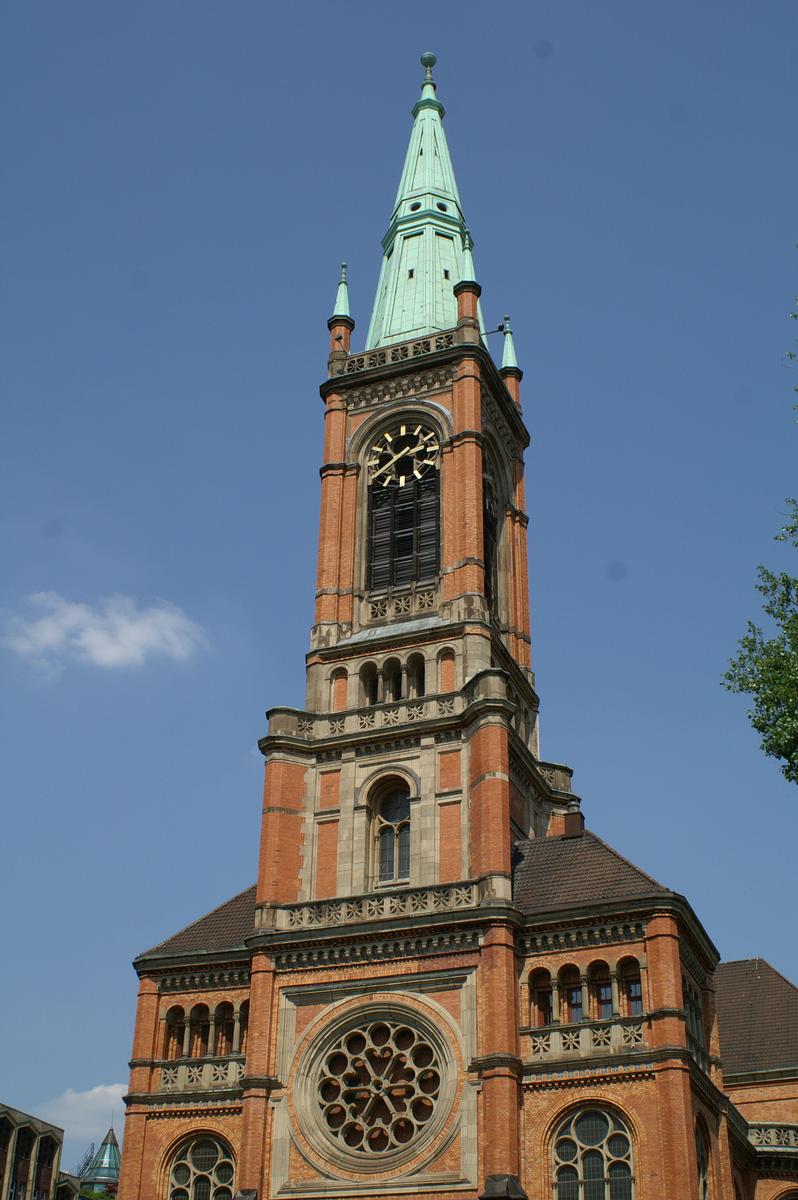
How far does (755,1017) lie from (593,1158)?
1895 cm

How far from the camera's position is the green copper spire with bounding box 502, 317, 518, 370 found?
61.3m

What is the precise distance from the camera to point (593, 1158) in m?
37.4

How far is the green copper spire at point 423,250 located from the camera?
193ft

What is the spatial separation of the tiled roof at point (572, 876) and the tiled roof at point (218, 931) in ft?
30.1

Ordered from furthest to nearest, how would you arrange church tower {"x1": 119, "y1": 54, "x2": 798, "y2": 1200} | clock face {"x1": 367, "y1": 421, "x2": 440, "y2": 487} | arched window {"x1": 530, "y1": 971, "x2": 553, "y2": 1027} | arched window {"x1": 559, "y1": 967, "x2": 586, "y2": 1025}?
clock face {"x1": 367, "y1": 421, "x2": 440, "y2": 487}, arched window {"x1": 530, "y1": 971, "x2": 553, "y2": 1027}, arched window {"x1": 559, "y1": 967, "x2": 586, "y2": 1025}, church tower {"x1": 119, "y1": 54, "x2": 798, "y2": 1200}

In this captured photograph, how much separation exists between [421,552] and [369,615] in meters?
3.04

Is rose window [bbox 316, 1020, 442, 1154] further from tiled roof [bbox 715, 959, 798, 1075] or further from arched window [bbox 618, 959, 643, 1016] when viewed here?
tiled roof [bbox 715, 959, 798, 1075]

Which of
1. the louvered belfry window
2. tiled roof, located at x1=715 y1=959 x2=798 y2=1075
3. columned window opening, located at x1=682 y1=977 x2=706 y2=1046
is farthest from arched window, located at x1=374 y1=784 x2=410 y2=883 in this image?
tiled roof, located at x1=715 y1=959 x2=798 y2=1075

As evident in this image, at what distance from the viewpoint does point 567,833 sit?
49000mm

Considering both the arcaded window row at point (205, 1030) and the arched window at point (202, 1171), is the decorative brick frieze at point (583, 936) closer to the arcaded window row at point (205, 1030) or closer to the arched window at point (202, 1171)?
the arcaded window row at point (205, 1030)

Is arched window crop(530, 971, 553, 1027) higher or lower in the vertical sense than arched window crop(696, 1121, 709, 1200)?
higher

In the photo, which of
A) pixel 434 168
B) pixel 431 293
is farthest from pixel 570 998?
pixel 434 168

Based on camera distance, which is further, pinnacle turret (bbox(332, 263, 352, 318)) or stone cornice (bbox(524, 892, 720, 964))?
pinnacle turret (bbox(332, 263, 352, 318))

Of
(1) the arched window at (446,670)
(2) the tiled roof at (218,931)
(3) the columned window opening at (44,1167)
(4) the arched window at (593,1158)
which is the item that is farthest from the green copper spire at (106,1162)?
(4) the arched window at (593,1158)
